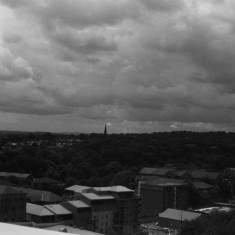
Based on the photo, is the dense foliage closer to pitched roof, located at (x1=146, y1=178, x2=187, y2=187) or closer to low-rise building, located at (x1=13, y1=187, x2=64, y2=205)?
low-rise building, located at (x1=13, y1=187, x2=64, y2=205)

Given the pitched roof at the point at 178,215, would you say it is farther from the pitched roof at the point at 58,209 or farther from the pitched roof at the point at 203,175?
the pitched roof at the point at 203,175

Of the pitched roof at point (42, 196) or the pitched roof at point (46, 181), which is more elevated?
the pitched roof at point (46, 181)

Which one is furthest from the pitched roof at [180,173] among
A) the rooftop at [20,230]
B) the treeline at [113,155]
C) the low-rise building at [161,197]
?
the rooftop at [20,230]

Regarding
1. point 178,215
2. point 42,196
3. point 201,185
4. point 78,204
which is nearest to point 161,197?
point 178,215

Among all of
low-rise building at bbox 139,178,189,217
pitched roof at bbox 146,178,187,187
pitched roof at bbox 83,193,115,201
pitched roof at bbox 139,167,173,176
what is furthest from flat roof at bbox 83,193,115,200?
pitched roof at bbox 139,167,173,176

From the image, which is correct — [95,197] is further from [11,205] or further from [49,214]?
[11,205]

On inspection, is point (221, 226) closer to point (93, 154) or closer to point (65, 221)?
point (65, 221)

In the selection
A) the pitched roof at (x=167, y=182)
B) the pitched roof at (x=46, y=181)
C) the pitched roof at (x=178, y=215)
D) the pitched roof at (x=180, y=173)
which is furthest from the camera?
the pitched roof at (x=180, y=173)

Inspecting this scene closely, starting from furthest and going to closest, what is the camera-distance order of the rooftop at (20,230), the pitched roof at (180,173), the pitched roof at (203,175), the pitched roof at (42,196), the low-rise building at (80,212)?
the pitched roof at (180,173)
the pitched roof at (203,175)
the pitched roof at (42,196)
the low-rise building at (80,212)
the rooftop at (20,230)
